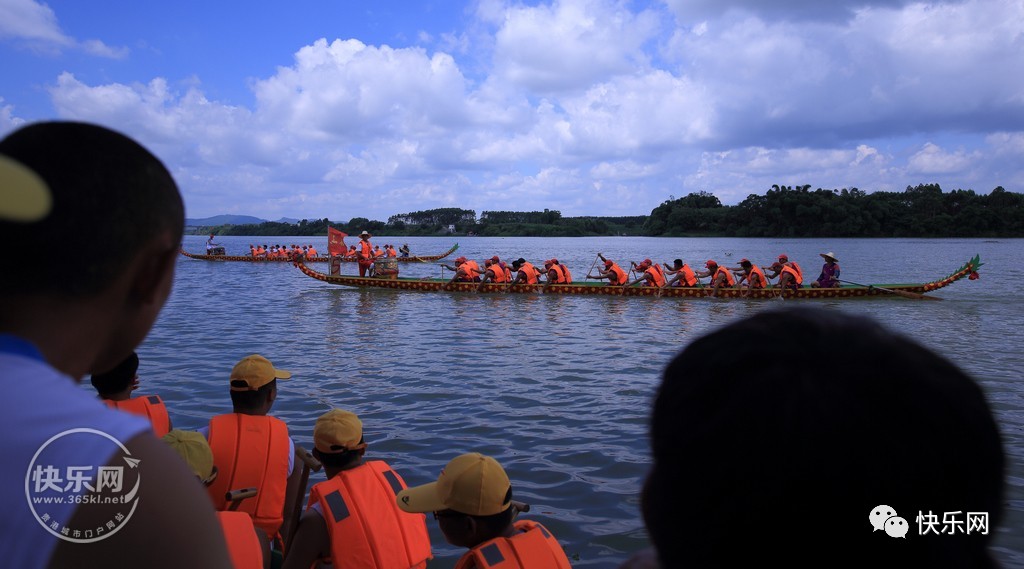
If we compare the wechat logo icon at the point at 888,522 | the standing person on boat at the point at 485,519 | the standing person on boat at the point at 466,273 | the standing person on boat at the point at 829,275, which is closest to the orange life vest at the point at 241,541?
the standing person on boat at the point at 485,519

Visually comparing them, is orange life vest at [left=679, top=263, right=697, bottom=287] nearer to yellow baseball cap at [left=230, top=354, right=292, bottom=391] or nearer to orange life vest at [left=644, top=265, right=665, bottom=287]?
orange life vest at [left=644, top=265, right=665, bottom=287]

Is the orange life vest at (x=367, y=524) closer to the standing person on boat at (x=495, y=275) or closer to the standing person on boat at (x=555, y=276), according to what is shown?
the standing person on boat at (x=555, y=276)

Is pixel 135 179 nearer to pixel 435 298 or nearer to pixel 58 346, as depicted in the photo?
pixel 58 346

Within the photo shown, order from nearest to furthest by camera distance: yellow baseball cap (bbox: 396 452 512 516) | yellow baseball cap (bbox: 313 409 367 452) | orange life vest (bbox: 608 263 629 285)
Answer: yellow baseball cap (bbox: 396 452 512 516)
yellow baseball cap (bbox: 313 409 367 452)
orange life vest (bbox: 608 263 629 285)

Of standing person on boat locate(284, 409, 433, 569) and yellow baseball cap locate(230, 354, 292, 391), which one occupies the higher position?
yellow baseball cap locate(230, 354, 292, 391)

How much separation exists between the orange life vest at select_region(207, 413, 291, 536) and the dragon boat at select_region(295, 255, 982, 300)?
18.2 m

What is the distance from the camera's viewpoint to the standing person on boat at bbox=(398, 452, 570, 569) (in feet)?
10.0

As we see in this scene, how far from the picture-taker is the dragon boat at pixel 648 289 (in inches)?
787

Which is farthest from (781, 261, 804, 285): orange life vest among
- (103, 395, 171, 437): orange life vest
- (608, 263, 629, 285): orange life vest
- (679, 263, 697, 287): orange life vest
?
(103, 395, 171, 437): orange life vest

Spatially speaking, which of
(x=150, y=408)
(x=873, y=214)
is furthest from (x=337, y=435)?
(x=873, y=214)

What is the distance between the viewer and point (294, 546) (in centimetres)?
373

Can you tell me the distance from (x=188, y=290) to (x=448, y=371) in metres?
21.6

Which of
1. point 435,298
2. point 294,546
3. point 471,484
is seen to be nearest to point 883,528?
point 471,484

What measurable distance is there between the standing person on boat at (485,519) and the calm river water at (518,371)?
77 cm
